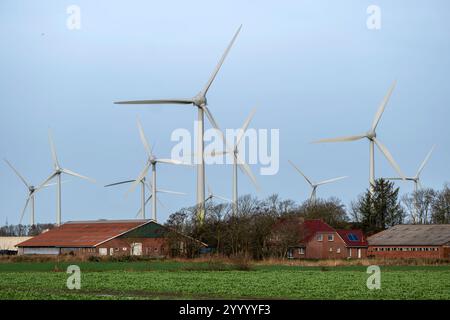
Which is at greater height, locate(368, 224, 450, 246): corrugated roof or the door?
locate(368, 224, 450, 246): corrugated roof

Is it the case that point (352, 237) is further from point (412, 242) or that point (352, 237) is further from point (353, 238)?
point (412, 242)

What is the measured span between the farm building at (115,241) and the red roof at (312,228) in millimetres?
15770

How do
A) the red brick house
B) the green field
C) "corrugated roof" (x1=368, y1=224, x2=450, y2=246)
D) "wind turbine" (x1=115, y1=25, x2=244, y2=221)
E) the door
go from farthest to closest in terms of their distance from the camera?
the red brick house, the door, "corrugated roof" (x1=368, y1=224, x2=450, y2=246), "wind turbine" (x1=115, y1=25, x2=244, y2=221), the green field

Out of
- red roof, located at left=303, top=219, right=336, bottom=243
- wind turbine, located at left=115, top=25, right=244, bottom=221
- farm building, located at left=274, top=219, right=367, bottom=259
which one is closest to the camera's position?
wind turbine, located at left=115, top=25, right=244, bottom=221

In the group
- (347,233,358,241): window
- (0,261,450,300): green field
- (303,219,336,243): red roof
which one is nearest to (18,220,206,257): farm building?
(303,219,336,243): red roof

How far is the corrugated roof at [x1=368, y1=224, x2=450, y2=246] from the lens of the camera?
93.1 meters

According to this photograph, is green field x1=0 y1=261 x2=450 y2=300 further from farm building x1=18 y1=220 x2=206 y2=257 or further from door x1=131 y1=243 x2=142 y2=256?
door x1=131 y1=243 x2=142 y2=256

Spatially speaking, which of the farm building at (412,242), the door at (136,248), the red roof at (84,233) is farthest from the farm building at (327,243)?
the red roof at (84,233)

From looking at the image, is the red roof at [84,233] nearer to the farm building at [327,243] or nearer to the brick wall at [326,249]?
the farm building at [327,243]

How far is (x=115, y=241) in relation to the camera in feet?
310

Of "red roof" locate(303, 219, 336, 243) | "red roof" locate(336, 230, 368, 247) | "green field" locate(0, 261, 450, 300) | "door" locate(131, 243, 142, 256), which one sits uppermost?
"red roof" locate(303, 219, 336, 243)

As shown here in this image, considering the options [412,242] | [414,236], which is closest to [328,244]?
[412,242]

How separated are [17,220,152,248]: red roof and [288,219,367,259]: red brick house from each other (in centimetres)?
1773
